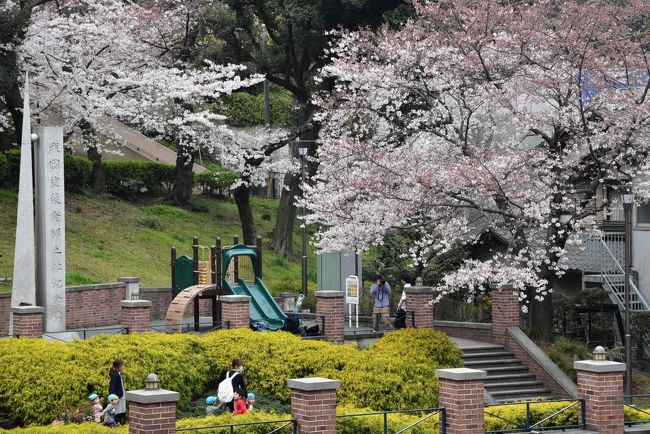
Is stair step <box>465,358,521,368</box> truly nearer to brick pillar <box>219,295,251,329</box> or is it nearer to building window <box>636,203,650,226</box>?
brick pillar <box>219,295,251,329</box>

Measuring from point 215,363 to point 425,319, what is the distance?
759 cm

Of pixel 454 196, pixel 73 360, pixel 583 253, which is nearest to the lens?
pixel 73 360

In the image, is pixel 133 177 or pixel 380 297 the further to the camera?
pixel 133 177

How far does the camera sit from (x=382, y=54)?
32500 millimetres

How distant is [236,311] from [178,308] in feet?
6.64

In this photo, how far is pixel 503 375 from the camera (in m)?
29.1

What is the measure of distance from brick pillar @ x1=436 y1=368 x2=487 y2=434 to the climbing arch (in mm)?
10276

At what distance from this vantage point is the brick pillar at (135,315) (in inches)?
1032

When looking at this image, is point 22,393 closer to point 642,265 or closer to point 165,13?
point 642,265

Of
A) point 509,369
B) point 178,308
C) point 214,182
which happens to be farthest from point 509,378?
point 214,182

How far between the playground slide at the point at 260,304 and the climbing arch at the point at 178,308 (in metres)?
1.12

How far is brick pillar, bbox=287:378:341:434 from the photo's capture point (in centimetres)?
1714

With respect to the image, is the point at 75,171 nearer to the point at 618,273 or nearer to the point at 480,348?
the point at 618,273

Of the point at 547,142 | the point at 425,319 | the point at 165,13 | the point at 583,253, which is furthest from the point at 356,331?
the point at 165,13
